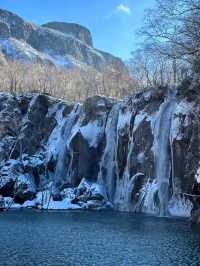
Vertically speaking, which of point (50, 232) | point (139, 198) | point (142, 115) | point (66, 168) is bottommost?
point (50, 232)

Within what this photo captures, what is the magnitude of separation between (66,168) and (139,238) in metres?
27.9

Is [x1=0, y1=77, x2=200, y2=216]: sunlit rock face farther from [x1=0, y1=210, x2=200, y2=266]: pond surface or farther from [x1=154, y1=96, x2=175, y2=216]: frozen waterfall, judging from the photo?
[x1=0, y1=210, x2=200, y2=266]: pond surface

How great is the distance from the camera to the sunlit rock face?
4044 cm

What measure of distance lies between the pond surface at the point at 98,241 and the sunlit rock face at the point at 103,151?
486cm

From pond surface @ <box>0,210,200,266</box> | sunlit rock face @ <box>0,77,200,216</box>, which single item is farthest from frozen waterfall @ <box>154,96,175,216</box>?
pond surface @ <box>0,210,200,266</box>

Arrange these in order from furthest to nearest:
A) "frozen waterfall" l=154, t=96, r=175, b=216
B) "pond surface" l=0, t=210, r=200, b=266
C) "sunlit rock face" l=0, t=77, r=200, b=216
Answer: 1. "sunlit rock face" l=0, t=77, r=200, b=216
2. "frozen waterfall" l=154, t=96, r=175, b=216
3. "pond surface" l=0, t=210, r=200, b=266

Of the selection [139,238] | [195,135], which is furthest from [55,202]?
[139,238]

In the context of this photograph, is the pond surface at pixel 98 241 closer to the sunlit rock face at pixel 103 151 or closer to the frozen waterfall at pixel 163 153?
the frozen waterfall at pixel 163 153

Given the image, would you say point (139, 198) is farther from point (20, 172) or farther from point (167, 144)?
point (20, 172)

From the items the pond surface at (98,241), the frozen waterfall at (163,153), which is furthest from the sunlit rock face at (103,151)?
the pond surface at (98,241)

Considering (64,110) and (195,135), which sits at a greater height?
(64,110)

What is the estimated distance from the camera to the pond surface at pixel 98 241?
21.4m

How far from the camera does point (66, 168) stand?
54.2 meters

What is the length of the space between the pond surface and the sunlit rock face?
4.86 meters
